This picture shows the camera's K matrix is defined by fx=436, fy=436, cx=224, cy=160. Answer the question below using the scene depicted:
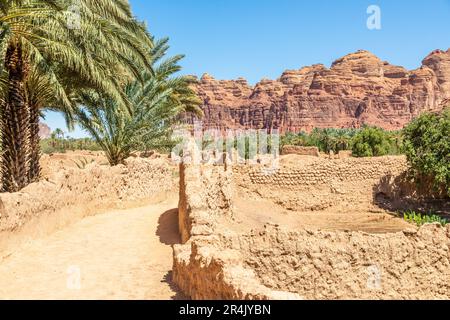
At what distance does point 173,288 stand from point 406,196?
53.1 ft

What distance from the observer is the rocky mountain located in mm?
120688

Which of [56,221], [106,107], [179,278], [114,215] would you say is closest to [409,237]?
[179,278]

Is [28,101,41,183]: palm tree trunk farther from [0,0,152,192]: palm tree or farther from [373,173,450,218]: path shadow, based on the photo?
[373,173,450,218]: path shadow

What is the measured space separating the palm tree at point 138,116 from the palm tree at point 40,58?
10.7ft

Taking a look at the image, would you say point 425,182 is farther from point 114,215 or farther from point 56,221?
point 56,221

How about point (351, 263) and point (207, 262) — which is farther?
point (351, 263)

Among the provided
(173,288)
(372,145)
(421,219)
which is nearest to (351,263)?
(173,288)

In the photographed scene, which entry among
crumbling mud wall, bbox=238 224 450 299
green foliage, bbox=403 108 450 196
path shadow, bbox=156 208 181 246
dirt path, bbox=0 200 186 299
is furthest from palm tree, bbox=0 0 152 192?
green foliage, bbox=403 108 450 196

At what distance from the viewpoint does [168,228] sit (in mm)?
10844

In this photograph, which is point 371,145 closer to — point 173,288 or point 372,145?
point 372,145

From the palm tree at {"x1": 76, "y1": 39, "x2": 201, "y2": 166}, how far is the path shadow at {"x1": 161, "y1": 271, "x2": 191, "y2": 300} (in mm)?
8489

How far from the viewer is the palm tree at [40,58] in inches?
378

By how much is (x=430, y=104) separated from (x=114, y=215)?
130m

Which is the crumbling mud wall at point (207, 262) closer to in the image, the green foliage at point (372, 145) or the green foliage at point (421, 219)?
the green foliage at point (421, 219)
